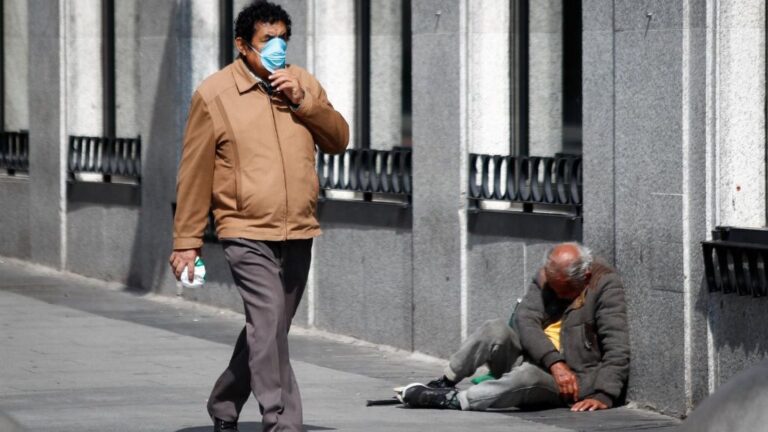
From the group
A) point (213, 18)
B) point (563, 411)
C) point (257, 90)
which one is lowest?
point (563, 411)

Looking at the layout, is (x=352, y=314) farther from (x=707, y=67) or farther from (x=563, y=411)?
(x=707, y=67)

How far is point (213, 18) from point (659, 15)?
6.19 m

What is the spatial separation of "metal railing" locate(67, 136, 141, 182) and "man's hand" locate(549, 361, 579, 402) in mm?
7117

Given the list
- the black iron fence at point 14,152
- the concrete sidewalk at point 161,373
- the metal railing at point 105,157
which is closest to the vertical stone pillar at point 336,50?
the concrete sidewalk at point 161,373

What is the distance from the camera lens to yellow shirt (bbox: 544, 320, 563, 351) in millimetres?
9648

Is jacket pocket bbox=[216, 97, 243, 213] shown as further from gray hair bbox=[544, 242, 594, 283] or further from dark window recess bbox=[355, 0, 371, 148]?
dark window recess bbox=[355, 0, 371, 148]

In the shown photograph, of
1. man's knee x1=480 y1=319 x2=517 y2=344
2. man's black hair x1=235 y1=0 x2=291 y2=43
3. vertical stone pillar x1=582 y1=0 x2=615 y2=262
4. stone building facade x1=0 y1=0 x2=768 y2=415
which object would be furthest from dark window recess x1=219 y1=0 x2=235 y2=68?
man's black hair x1=235 y1=0 x2=291 y2=43

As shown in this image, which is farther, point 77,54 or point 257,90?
point 77,54

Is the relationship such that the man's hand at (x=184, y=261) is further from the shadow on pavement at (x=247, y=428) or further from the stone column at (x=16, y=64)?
the stone column at (x=16, y=64)

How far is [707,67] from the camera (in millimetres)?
8969

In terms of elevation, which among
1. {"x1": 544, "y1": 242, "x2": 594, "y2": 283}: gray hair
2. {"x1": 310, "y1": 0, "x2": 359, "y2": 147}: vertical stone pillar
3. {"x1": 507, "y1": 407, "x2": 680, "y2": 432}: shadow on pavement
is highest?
{"x1": 310, "y1": 0, "x2": 359, "y2": 147}: vertical stone pillar

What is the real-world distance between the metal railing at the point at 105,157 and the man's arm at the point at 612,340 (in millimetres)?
7081

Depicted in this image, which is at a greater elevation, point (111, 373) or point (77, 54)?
point (77, 54)

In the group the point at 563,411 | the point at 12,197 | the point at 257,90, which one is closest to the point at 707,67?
the point at 563,411
